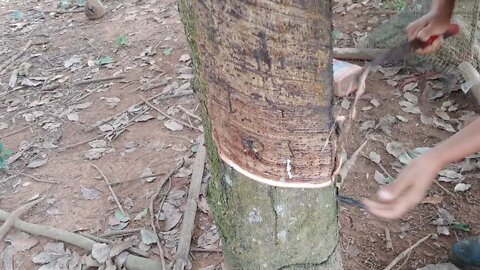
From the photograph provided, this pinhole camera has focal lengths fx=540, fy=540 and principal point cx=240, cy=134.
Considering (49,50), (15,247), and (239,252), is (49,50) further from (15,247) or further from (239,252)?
(239,252)

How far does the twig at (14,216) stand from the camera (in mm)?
2723

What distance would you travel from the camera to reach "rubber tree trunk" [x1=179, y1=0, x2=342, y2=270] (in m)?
1.12

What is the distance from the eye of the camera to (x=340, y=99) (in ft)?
10.5

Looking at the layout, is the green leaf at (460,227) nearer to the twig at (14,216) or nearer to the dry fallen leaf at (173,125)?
the dry fallen leaf at (173,125)

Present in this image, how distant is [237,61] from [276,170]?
0.29 m

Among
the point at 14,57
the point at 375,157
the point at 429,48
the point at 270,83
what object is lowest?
the point at 14,57

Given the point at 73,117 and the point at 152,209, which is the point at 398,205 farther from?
the point at 73,117

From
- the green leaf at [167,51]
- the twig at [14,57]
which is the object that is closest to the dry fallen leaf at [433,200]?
the green leaf at [167,51]

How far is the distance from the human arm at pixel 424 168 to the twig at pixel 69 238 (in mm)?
1361

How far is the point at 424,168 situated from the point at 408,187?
0.06m

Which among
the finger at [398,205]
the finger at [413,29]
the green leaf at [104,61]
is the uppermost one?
the finger at [413,29]

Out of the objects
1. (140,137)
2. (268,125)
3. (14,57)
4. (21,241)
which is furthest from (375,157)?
(14,57)

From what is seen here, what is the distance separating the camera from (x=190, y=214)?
256cm

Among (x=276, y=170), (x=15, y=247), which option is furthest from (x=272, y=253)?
(x=15, y=247)
